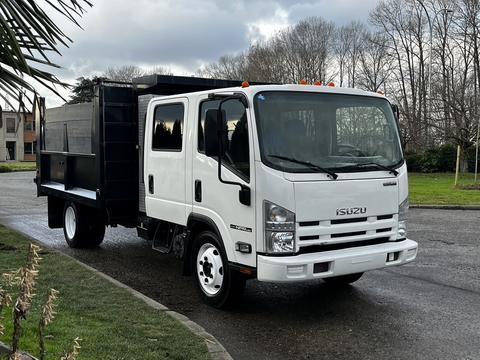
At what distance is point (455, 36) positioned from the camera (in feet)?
130

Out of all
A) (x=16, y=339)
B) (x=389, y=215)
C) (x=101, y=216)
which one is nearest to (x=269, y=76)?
(x=101, y=216)

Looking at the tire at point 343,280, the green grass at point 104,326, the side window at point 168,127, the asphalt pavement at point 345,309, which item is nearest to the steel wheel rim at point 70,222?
the asphalt pavement at point 345,309

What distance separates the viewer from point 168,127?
6574 mm

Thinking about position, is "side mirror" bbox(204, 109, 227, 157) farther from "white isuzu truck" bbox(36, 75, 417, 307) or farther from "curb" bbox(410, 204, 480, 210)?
"curb" bbox(410, 204, 480, 210)

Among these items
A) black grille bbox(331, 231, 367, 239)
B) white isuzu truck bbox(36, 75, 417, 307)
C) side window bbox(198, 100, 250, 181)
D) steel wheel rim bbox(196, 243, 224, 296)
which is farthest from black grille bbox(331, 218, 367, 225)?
steel wheel rim bbox(196, 243, 224, 296)

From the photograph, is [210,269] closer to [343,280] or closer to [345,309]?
[345,309]

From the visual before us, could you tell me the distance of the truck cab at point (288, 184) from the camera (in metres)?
5.09

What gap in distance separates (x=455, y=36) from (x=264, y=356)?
40.2 m

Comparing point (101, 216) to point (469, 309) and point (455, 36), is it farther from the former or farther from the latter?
point (455, 36)

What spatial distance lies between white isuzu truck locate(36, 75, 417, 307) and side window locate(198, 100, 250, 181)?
1 centimetres

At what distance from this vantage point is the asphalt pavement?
187 inches

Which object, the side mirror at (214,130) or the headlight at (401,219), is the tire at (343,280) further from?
the side mirror at (214,130)

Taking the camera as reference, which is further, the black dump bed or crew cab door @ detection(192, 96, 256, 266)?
the black dump bed

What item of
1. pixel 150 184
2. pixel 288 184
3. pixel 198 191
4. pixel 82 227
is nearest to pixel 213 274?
pixel 198 191
